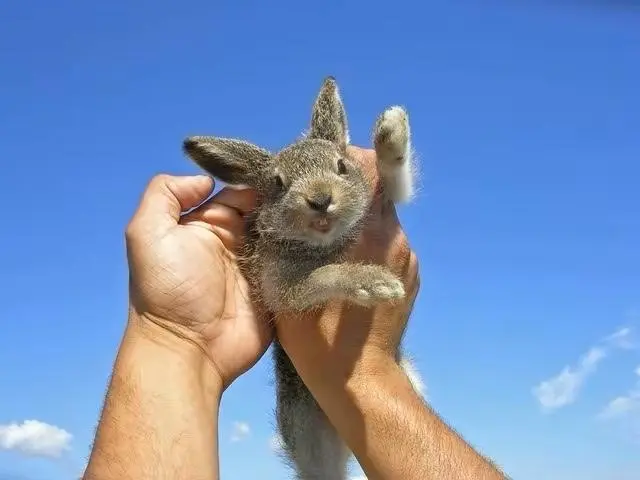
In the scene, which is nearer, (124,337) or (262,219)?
(124,337)

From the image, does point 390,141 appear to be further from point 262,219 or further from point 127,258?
point 127,258

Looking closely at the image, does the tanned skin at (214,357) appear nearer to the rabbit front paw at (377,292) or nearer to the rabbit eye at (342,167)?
the rabbit front paw at (377,292)

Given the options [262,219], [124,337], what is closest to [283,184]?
[262,219]

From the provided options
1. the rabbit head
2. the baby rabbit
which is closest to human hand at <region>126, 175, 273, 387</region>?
the baby rabbit

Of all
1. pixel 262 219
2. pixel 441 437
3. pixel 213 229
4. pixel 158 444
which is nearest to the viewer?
pixel 158 444

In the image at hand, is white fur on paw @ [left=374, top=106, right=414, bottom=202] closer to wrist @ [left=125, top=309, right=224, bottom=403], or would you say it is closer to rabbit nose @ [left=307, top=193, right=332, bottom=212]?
rabbit nose @ [left=307, top=193, right=332, bottom=212]

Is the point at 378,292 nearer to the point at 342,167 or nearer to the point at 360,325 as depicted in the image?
the point at 360,325

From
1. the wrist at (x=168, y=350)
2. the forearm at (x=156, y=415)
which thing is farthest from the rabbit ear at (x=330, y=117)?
the forearm at (x=156, y=415)
